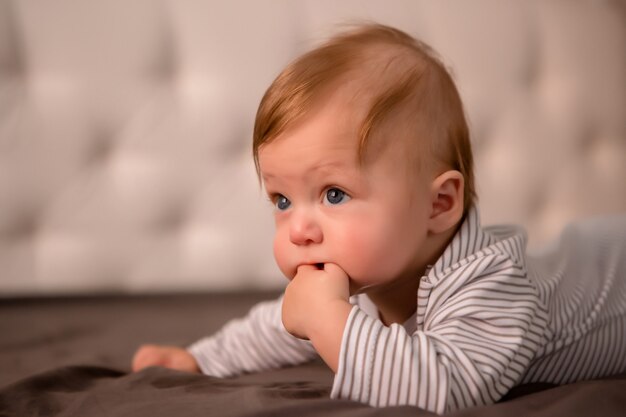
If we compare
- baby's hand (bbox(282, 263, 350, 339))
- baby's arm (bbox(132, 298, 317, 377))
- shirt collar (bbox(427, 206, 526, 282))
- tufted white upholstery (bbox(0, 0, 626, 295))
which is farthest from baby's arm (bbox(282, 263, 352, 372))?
tufted white upholstery (bbox(0, 0, 626, 295))

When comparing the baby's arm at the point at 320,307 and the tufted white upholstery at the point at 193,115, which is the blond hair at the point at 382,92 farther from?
the tufted white upholstery at the point at 193,115

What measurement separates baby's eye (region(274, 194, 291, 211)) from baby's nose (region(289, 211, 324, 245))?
1.8 inches

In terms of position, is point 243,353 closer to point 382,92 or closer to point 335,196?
point 335,196

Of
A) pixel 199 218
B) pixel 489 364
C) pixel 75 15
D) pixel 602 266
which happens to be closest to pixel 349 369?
pixel 489 364

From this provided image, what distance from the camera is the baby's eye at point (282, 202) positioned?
98 cm

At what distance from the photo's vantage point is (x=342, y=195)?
3.06ft

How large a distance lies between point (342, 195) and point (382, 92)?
0.14 metres

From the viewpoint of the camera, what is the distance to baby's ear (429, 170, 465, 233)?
993 mm

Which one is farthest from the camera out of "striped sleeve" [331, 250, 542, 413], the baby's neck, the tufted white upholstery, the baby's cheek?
the tufted white upholstery

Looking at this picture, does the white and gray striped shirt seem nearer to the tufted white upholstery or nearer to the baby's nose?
the baby's nose

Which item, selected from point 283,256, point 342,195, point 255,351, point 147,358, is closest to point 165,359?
point 147,358

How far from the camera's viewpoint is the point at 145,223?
1801 millimetres

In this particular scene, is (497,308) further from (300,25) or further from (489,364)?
(300,25)

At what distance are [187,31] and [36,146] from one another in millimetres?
441
